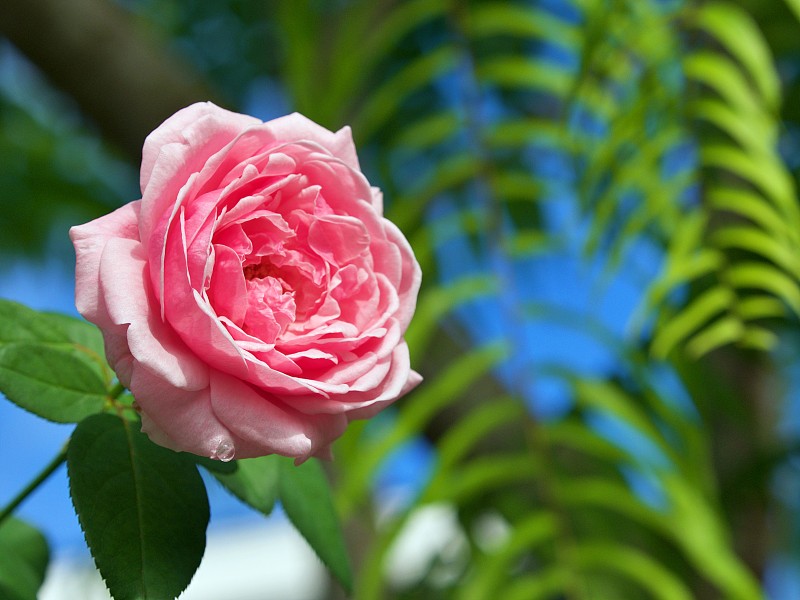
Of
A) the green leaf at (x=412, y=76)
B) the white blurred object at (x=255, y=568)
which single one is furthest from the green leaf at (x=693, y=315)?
the white blurred object at (x=255, y=568)

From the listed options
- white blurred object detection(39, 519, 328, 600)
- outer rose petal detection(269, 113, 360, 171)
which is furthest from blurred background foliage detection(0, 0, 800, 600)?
white blurred object detection(39, 519, 328, 600)

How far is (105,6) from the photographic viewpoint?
2.85 feet

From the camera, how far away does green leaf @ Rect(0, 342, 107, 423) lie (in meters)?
0.23

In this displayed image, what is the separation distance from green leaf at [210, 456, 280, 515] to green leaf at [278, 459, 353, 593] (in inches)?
0.6

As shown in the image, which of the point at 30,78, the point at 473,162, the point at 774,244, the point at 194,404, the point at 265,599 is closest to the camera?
the point at 194,404

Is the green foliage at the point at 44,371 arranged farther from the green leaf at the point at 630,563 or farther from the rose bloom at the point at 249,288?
the green leaf at the point at 630,563

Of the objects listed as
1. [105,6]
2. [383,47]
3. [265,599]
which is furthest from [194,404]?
[265,599]

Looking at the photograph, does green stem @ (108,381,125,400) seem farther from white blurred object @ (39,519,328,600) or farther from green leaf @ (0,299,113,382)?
white blurred object @ (39,519,328,600)

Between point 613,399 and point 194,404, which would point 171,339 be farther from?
point 613,399

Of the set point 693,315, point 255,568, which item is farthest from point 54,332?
point 255,568

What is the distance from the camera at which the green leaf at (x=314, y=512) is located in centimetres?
27

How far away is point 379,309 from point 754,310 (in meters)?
0.41

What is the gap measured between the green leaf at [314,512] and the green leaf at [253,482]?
0.05 ft

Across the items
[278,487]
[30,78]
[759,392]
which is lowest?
[30,78]
